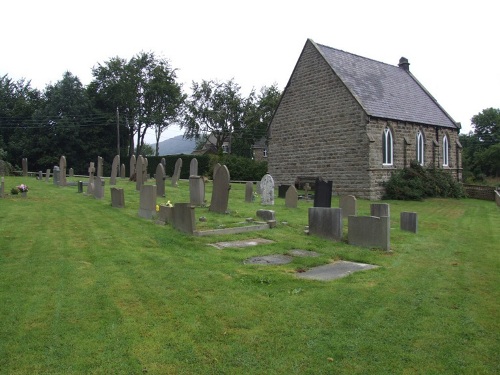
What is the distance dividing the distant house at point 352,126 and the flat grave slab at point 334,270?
1644 centimetres

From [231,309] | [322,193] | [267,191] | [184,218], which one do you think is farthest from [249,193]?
[231,309]

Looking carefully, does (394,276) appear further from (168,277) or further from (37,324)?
(37,324)

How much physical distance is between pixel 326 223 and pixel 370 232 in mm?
1205

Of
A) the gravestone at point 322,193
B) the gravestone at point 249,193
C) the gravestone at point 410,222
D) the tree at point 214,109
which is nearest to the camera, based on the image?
the gravestone at point 410,222

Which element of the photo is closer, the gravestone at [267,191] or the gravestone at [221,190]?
the gravestone at [221,190]

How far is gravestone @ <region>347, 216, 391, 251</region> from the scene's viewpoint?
924 centimetres

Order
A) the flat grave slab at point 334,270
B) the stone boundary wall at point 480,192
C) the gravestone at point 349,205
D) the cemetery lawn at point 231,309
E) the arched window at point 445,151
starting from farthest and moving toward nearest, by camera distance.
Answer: the arched window at point 445,151 → the stone boundary wall at point 480,192 → the gravestone at point 349,205 → the flat grave slab at point 334,270 → the cemetery lawn at point 231,309

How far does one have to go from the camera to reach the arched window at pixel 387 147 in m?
24.8

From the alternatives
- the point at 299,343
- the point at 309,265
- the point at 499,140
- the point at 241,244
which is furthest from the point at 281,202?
the point at 499,140

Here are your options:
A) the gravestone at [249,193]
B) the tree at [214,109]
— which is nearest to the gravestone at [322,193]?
the gravestone at [249,193]

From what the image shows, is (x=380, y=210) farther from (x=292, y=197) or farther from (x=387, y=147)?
(x=387, y=147)

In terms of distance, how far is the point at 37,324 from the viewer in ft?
15.3

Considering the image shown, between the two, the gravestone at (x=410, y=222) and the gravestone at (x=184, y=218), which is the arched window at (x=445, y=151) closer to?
the gravestone at (x=410, y=222)

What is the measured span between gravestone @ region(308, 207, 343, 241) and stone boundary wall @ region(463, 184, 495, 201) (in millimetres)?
21029
